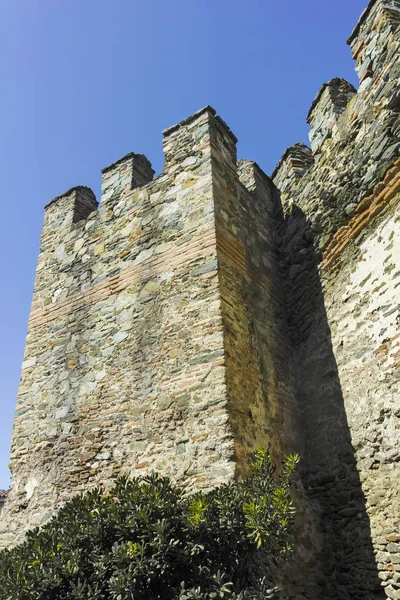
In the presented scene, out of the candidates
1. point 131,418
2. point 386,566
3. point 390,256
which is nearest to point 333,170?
point 390,256

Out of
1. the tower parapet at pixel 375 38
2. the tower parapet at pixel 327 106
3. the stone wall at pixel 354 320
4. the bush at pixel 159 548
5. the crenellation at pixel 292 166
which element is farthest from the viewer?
the crenellation at pixel 292 166

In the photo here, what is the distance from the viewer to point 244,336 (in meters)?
4.61

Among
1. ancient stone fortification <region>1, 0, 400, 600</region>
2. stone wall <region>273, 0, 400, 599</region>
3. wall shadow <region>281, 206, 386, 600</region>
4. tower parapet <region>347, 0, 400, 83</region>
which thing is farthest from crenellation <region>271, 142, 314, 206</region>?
tower parapet <region>347, 0, 400, 83</region>

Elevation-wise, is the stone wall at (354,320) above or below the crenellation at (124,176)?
below

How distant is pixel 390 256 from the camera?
14.2 feet

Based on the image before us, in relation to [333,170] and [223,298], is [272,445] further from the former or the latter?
[333,170]

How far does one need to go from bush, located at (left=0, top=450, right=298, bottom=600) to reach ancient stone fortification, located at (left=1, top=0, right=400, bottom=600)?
56 centimetres

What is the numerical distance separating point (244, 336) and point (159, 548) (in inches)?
85.9

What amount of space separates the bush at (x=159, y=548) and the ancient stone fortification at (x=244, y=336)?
564 millimetres

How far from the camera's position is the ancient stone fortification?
406 cm

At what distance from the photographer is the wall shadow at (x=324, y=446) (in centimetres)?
405

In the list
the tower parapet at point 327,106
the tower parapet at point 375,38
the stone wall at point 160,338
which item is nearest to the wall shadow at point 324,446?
the stone wall at point 160,338

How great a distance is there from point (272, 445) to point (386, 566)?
1252 mm

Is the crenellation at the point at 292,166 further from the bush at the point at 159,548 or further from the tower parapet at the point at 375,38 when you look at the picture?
the bush at the point at 159,548
